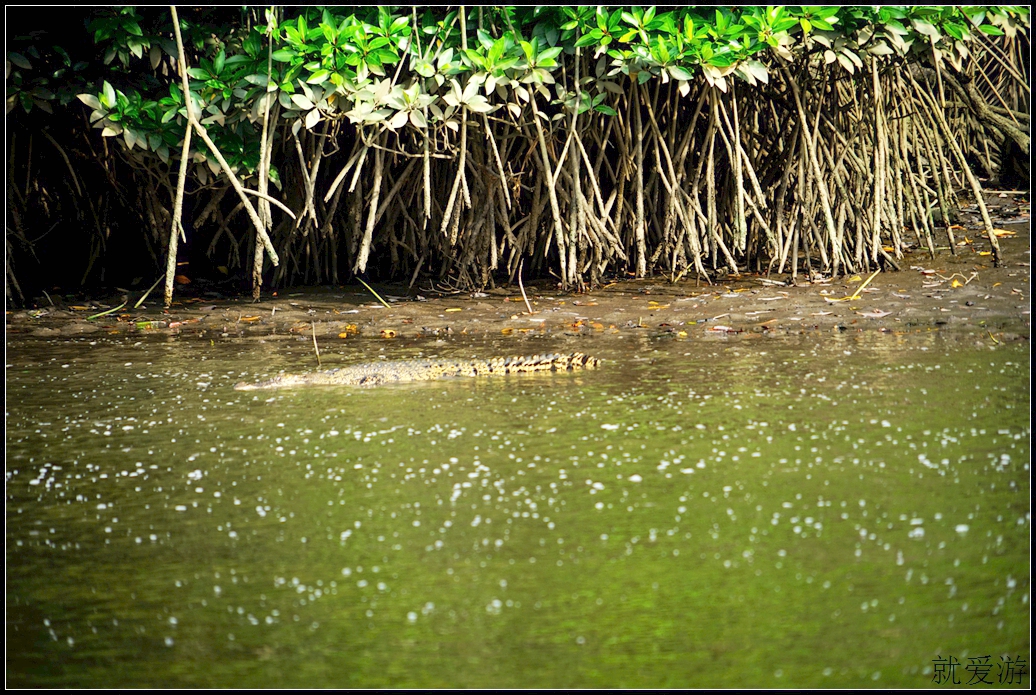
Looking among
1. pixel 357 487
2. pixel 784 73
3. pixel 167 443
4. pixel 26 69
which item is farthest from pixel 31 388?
pixel 784 73

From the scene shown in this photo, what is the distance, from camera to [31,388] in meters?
5.42

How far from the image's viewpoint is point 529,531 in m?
3.16

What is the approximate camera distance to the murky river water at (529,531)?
239 centimetres

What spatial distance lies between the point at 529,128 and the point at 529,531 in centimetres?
510

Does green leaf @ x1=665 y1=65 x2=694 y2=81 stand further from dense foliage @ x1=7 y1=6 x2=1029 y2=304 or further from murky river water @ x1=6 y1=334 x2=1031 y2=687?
murky river water @ x1=6 y1=334 x2=1031 y2=687

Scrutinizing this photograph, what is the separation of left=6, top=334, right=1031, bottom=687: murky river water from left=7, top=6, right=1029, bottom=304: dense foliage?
8.03ft

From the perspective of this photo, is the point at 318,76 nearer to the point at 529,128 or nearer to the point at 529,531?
the point at 529,128

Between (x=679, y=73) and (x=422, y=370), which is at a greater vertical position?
(x=679, y=73)

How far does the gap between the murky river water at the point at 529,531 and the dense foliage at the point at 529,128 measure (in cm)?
245

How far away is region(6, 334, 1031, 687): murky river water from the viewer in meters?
2.39

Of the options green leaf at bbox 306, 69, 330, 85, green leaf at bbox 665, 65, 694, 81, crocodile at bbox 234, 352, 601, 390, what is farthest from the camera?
green leaf at bbox 665, 65, 694, 81

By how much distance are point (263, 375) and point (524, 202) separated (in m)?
3.82

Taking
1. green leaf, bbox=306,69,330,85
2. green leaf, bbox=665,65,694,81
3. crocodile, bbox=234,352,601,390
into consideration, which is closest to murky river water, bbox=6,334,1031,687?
crocodile, bbox=234,352,601,390

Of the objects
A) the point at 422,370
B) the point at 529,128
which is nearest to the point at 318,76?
the point at 529,128
